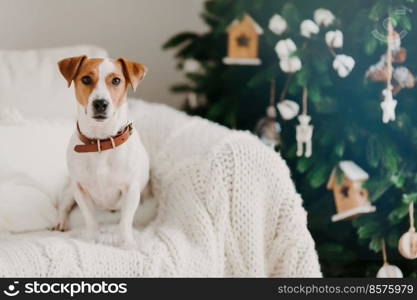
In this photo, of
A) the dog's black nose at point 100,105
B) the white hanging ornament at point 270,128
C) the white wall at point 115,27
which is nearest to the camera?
the dog's black nose at point 100,105

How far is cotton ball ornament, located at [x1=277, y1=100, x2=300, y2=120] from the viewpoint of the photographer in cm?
187

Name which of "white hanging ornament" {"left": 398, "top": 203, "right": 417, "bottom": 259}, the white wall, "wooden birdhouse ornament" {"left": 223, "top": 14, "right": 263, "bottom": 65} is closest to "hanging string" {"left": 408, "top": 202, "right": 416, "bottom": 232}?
"white hanging ornament" {"left": 398, "top": 203, "right": 417, "bottom": 259}

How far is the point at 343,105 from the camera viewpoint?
179cm

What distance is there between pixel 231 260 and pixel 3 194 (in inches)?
25.0

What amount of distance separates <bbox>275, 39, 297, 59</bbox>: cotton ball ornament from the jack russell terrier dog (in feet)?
1.94

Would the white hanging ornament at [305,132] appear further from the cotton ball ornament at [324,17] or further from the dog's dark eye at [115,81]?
the dog's dark eye at [115,81]

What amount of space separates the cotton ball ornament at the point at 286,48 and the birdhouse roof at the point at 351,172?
38cm

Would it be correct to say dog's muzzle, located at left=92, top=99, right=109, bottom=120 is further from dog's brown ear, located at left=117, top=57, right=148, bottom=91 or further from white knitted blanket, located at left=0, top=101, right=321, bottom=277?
white knitted blanket, located at left=0, top=101, right=321, bottom=277

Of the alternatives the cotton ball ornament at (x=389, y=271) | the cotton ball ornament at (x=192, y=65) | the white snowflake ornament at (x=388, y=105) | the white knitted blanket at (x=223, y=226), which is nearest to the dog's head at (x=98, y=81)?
the white knitted blanket at (x=223, y=226)

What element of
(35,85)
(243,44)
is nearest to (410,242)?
(243,44)

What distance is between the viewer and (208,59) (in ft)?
7.23

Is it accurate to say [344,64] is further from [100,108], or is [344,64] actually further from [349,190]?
[100,108]

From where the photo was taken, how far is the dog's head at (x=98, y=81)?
124 cm

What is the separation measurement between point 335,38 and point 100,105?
801 millimetres
